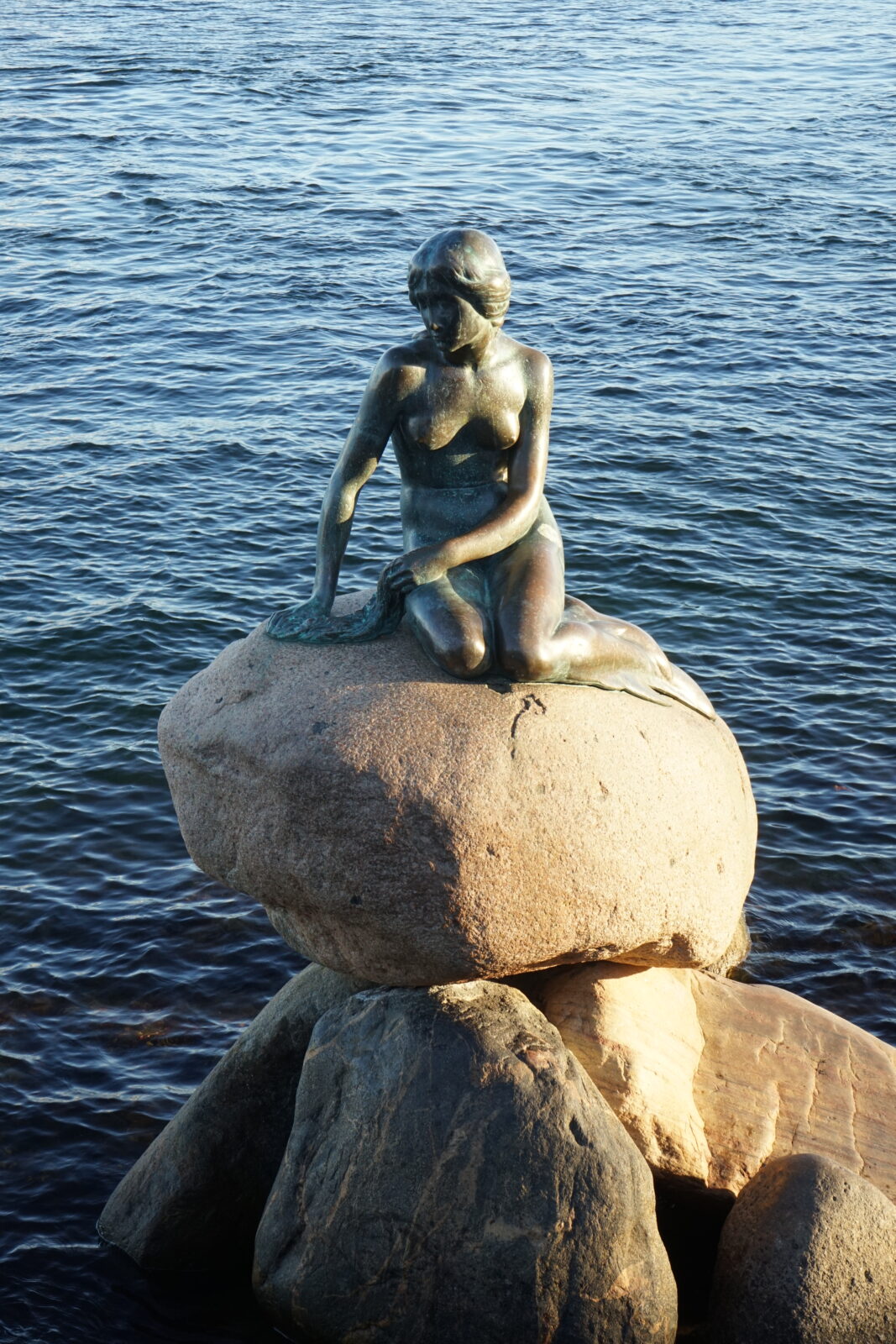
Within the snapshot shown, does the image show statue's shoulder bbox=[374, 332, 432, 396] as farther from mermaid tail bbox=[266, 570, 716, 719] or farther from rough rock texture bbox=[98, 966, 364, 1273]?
rough rock texture bbox=[98, 966, 364, 1273]

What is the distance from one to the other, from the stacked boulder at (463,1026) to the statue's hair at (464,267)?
1742 millimetres

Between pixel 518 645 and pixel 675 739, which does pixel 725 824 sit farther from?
pixel 518 645

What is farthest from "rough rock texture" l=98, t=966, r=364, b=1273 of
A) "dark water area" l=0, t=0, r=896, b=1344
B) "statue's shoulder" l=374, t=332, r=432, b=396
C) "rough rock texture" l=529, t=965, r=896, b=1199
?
"statue's shoulder" l=374, t=332, r=432, b=396

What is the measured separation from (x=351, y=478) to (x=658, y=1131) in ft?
12.1

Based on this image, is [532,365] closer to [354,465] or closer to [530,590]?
[354,465]

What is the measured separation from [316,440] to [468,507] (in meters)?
10.5

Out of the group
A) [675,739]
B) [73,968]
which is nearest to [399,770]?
Result: [675,739]

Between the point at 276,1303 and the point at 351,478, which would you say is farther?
the point at 351,478

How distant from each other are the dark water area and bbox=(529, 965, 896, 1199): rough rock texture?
66.8 inches

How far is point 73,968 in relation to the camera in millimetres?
10492

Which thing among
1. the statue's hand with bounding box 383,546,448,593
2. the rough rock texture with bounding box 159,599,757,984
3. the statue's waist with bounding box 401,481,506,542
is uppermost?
the statue's waist with bounding box 401,481,506,542

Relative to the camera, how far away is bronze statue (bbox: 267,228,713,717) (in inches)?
291

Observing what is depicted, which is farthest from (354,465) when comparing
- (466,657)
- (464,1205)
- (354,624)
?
(464,1205)

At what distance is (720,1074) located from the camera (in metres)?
8.34
